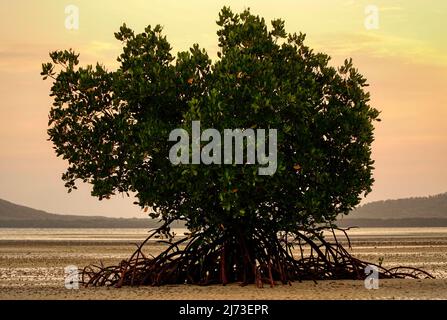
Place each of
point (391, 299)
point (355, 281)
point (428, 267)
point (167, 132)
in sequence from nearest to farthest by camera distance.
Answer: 1. point (391, 299)
2. point (167, 132)
3. point (355, 281)
4. point (428, 267)

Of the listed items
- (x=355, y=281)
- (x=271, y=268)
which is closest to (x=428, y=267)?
(x=355, y=281)

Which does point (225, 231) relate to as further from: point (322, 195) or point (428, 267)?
point (428, 267)

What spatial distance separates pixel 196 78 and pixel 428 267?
17074mm

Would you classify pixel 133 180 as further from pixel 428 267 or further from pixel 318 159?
pixel 428 267

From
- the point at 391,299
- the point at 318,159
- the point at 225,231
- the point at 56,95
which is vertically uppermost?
the point at 56,95

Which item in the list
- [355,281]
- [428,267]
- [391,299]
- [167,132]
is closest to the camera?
[391,299]

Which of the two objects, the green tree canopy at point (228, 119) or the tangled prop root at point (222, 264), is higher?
the green tree canopy at point (228, 119)

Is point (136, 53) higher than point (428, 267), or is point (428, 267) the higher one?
point (136, 53)

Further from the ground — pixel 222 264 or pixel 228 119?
pixel 228 119

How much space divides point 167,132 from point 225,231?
10.8 feet

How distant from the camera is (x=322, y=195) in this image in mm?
23922

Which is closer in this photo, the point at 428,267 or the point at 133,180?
the point at 133,180

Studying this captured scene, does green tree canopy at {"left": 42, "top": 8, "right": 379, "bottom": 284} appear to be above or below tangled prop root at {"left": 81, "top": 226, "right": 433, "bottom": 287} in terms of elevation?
above

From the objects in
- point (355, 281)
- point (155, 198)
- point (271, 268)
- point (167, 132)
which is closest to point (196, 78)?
point (167, 132)
